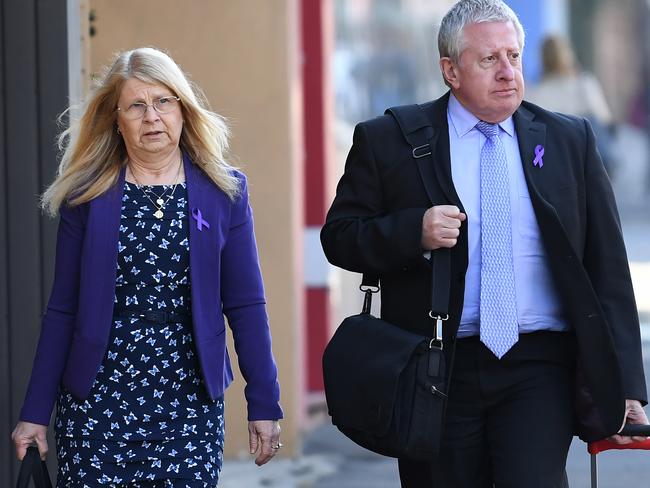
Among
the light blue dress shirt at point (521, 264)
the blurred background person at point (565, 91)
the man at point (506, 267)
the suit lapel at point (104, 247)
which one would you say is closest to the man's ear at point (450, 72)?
the man at point (506, 267)

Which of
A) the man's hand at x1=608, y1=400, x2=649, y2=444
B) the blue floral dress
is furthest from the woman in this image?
the man's hand at x1=608, y1=400, x2=649, y2=444

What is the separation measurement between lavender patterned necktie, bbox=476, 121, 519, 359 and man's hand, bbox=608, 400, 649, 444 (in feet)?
1.29

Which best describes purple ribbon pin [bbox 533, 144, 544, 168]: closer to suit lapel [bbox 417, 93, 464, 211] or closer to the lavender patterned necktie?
the lavender patterned necktie

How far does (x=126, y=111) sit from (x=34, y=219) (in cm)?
138

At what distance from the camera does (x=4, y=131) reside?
567 cm

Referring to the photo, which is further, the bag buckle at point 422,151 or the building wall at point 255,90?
the building wall at point 255,90

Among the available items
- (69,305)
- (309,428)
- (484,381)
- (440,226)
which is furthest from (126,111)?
(309,428)

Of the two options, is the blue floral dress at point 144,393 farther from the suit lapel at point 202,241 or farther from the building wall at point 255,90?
the building wall at point 255,90

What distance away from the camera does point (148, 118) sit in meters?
4.46

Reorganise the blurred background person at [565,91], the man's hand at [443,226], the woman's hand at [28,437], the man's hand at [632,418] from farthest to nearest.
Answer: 1. the blurred background person at [565,91]
2. the woman's hand at [28,437]
3. the man's hand at [632,418]
4. the man's hand at [443,226]

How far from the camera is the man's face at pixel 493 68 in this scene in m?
4.35

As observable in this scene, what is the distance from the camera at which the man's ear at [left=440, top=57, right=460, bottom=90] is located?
14.6ft

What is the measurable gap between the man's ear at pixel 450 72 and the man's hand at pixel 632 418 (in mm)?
1029

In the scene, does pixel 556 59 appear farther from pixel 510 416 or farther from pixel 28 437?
pixel 28 437
